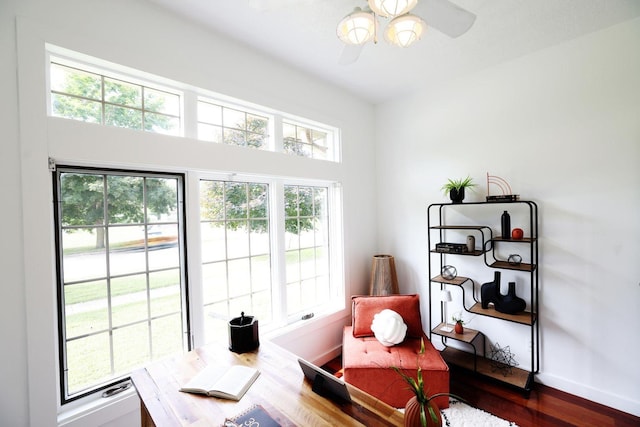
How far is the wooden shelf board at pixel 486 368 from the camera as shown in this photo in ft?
7.64

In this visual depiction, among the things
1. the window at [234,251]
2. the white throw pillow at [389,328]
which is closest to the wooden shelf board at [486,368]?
the white throw pillow at [389,328]

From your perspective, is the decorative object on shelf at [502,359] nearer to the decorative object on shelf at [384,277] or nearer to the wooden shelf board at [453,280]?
the wooden shelf board at [453,280]

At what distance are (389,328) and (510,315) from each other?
1.05 metres

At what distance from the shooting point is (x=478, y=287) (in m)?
2.73

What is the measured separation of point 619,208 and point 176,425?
10.2ft

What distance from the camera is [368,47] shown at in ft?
7.36

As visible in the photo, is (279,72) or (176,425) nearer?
(176,425)

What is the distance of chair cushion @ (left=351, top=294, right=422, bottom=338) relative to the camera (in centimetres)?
252

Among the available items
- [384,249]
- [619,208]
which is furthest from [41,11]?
[619,208]

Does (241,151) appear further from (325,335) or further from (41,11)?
(325,335)

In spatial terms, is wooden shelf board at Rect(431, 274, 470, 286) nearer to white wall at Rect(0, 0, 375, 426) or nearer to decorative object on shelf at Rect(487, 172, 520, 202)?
decorative object on shelf at Rect(487, 172, 520, 202)

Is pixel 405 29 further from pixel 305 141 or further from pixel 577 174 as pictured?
pixel 577 174

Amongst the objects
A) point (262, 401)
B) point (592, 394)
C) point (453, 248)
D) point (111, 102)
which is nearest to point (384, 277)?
point (453, 248)

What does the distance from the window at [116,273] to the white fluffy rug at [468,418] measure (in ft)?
6.67
